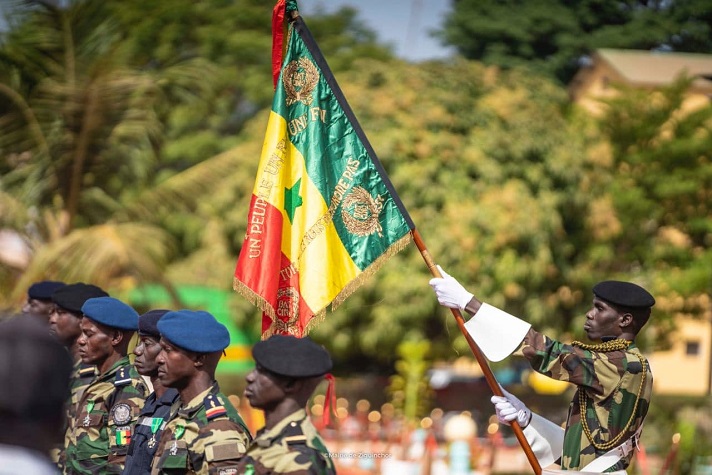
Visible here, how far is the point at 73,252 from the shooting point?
14461 mm

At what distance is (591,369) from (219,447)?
1.96 metres

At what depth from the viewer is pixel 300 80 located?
21.6 feet

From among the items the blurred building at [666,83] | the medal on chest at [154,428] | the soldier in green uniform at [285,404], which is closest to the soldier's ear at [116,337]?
the medal on chest at [154,428]

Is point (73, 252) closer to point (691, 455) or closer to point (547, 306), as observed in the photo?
point (691, 455)

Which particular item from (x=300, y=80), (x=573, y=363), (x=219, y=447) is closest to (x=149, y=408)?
(x=219, y=447)

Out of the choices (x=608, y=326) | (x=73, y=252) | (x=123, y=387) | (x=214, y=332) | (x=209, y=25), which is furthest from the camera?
(x=209, y=25)

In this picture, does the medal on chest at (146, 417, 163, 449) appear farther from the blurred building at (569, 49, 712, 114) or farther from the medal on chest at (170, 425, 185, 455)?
the blurred building at (569, 49, 712, 114)

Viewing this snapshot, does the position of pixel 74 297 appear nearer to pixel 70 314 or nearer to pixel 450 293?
pixel 70 314

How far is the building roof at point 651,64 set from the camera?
30781 mm

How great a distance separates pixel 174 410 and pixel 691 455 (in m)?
11.3

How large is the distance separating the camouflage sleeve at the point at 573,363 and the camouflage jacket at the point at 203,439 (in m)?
1.51

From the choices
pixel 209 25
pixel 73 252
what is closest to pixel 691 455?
pixel 73 252

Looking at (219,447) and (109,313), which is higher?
(219,447)

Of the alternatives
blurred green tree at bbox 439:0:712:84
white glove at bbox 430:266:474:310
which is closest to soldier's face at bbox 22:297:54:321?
white glove at bbox 430:266:474:310
